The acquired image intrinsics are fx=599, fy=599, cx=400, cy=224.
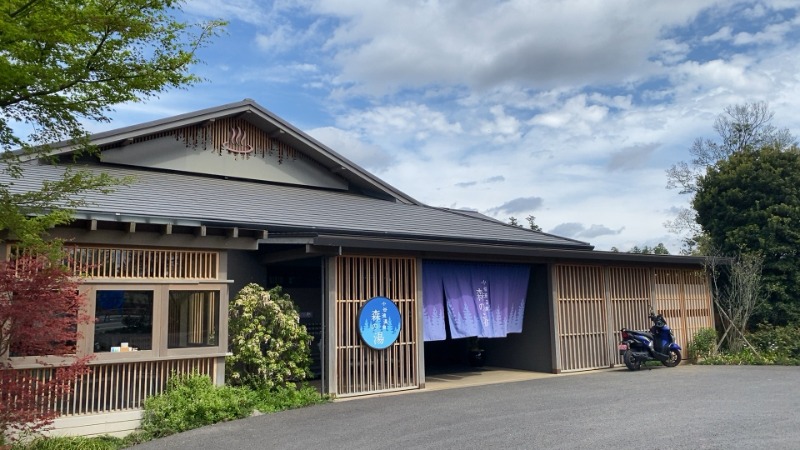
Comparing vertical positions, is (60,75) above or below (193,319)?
above

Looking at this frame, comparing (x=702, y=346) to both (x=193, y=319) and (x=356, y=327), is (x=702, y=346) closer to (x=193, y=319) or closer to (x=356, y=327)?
(x=356, y=327)

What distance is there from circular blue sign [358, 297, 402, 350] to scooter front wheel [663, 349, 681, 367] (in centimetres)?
639

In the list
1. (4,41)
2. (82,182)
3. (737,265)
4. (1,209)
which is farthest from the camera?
(737,265)

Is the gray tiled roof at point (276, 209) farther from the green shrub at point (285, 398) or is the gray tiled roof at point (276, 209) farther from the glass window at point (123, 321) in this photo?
the green shrub at point (285, 398)

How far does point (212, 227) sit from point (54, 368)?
2.59m

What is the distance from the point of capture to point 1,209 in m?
5.59

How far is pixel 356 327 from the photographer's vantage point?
9.77 meters

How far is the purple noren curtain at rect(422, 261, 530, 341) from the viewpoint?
1112cm

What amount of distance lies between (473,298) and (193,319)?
5424 mm

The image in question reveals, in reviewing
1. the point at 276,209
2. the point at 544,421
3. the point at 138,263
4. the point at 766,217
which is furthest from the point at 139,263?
the point at 766,217

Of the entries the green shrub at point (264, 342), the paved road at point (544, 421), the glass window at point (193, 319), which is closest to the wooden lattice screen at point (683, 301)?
the paved road at point (544, 421)

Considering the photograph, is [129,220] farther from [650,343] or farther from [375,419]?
[650,343]

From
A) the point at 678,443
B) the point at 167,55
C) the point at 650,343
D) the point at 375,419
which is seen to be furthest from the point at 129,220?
the point at 650,343

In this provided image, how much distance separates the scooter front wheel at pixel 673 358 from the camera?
12.8 metres
